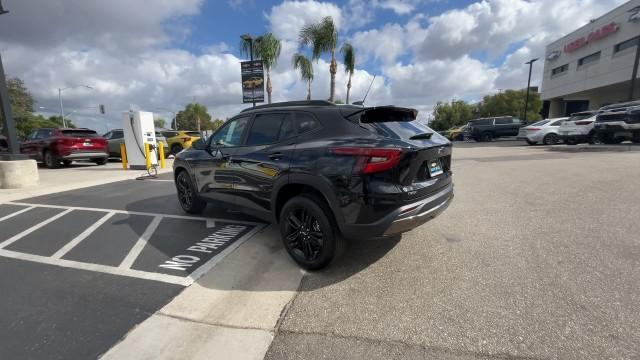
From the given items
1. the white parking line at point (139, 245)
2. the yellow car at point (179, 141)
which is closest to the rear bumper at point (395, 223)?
the white parking line at point (139, 245)

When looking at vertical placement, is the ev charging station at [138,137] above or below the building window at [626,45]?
below

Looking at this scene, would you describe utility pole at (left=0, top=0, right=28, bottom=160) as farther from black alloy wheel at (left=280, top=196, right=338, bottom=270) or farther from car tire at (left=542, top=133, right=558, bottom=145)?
car tire at (left=542, top=133, right=558, bottom=145)

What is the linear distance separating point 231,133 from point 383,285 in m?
2.88

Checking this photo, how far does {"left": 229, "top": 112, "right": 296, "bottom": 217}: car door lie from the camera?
3.36 meters

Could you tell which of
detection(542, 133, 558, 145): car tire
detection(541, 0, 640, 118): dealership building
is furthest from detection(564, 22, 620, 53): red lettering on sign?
detection(542, 133, 558, 145): car tire

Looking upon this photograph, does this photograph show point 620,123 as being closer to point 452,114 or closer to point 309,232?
point 309,232

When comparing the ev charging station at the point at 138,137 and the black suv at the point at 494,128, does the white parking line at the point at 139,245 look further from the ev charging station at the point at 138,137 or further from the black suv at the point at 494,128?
the black suv at the point at 494,128

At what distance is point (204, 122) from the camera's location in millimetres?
85250

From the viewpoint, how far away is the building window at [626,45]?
26.1m

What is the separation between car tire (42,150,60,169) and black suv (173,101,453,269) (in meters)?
12.3

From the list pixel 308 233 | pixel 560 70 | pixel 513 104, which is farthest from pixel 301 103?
pixel 513 104

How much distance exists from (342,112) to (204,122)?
293ft

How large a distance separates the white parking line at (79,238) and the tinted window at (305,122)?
332 centimetres

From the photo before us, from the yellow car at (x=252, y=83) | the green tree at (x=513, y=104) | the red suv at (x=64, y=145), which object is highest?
the green tree at (x=513, y=104)
